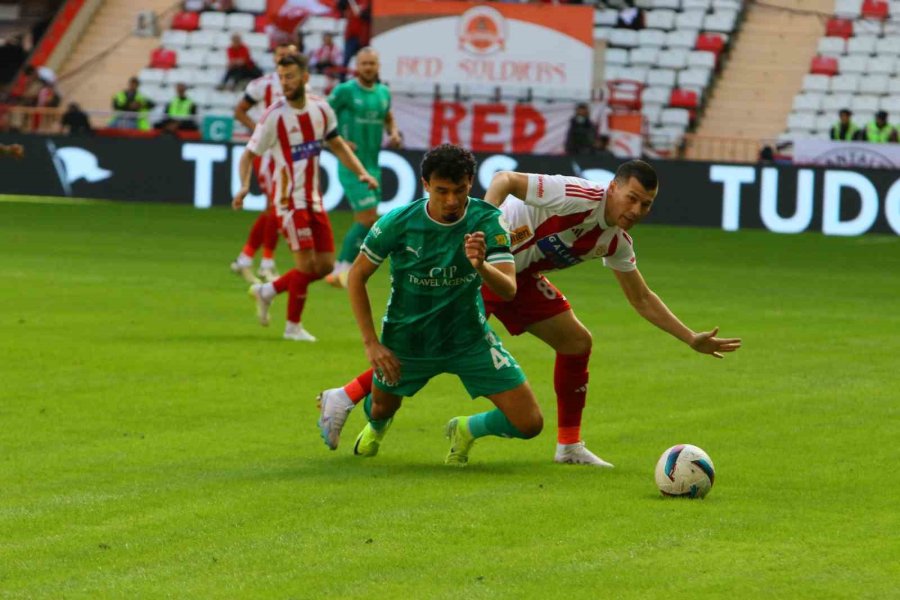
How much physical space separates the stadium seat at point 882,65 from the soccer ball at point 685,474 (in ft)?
78.7

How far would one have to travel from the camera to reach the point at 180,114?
29.8 metres

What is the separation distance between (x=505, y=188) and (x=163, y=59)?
27.2 m

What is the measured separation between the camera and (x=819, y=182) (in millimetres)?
23453

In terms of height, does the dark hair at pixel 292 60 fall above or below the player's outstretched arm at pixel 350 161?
above

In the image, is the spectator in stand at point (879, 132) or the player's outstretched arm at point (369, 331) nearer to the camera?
the player's outstretched arm at point (369, 331)

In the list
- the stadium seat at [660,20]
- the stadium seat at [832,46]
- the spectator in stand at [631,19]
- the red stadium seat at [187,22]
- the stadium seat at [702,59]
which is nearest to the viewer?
the stadium seat at [832,46]

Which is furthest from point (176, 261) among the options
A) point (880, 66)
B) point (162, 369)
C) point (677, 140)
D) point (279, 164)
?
point (880, 66)

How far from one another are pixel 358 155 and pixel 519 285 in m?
9.15

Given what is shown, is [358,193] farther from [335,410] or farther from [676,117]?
[676,117]

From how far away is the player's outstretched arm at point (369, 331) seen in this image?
25.1ft

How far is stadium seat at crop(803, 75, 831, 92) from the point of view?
30312 millimetres

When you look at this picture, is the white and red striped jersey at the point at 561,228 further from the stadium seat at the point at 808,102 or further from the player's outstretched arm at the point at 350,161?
the stadium seat at the point at 808,102

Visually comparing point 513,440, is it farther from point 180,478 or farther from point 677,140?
point 677,140

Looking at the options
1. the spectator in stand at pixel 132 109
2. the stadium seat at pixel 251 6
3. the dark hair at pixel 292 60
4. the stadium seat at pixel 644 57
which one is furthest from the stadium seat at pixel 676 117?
the dark hair at pixel 292 60
